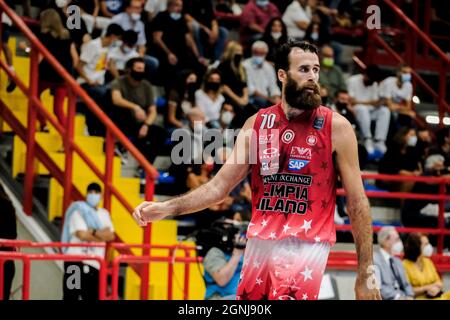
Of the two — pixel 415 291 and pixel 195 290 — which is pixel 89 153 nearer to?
pixel 195 290

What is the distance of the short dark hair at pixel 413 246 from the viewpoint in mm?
12477

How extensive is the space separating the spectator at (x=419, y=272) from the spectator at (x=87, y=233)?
3.48 metres

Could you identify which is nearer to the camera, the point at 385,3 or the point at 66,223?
the point at 66,223

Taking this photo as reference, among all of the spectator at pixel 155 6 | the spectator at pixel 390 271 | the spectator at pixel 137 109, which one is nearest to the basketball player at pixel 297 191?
the spectator at pixel 390 271

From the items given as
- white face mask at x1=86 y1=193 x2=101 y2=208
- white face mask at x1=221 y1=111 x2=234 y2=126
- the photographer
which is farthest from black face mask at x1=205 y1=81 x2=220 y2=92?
the photographer

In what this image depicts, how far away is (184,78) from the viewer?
46.4 feet

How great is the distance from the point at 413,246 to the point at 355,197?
6.63 meters

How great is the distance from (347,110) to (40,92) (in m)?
4.73

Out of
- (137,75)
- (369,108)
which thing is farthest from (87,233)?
(369,108)

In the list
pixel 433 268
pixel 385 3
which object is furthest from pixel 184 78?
pixel 385 3

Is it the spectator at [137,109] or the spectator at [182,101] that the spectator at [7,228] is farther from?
the spectator at [182,101]

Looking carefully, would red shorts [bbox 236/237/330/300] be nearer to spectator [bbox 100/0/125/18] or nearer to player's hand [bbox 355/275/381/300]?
player's hand [bbox 355/275/381/300]

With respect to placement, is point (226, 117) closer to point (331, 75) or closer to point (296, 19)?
point (331, 75)

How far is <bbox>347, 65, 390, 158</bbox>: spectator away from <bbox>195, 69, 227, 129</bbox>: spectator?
2.43 metres
